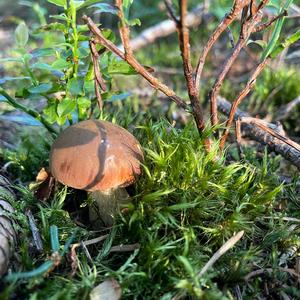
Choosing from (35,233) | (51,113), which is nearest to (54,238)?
(35,233)

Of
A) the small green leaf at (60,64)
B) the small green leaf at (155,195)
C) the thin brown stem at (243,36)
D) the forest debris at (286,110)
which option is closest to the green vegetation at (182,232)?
the small green leaf at (155,195)

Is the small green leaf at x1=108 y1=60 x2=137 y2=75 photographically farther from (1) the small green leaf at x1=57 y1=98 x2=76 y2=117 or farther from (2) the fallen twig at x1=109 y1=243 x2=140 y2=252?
(2) the fallen twig at x1=109 y1=243 x2=140 y2=252

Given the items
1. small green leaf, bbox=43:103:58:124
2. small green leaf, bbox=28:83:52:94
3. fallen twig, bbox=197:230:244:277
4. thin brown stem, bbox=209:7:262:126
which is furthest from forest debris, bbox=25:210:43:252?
thin brown stem, bbox=209:7:262:126

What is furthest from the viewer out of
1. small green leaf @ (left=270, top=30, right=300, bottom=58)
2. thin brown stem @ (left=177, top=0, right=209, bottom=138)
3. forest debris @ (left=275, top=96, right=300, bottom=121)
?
forest debris @ (left=275, top=96, right=300, bottom=121)

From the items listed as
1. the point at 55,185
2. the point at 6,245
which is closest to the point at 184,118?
the point at 55,185

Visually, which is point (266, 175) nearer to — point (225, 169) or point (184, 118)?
point (225, 169)

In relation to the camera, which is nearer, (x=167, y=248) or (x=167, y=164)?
(x=167, y=248)
